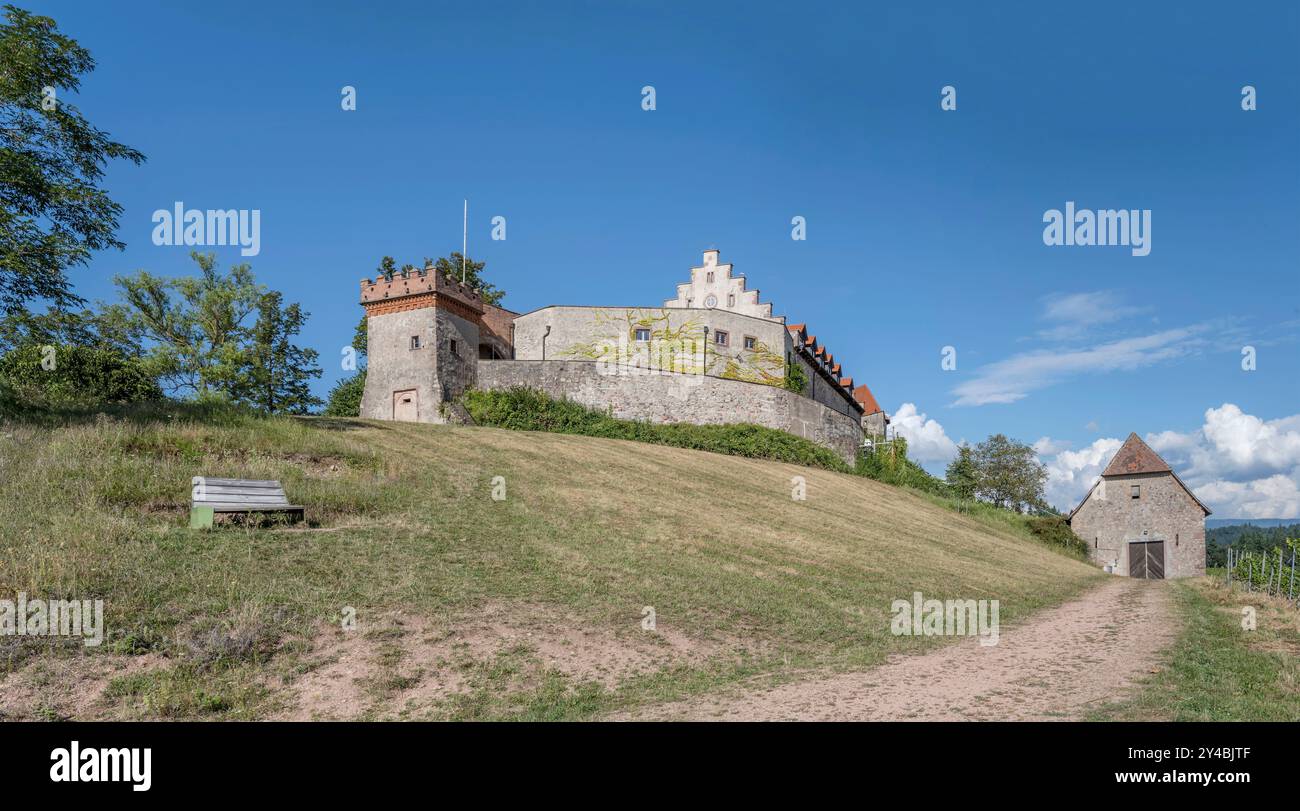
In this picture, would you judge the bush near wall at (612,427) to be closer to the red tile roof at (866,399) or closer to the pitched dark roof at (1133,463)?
the pitched dark roof at (1133,463)

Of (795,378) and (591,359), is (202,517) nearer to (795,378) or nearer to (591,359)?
(591,359)

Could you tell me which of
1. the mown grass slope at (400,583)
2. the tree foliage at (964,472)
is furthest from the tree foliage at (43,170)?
the tree foliage at (964,472)

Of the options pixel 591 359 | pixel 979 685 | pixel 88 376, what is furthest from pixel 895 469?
pixel 88 376

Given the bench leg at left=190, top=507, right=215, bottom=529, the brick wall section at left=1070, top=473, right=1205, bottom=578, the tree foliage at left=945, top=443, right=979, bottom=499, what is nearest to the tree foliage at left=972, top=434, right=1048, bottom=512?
the tree foliage at left=945, top=443, right=979, bottom=499

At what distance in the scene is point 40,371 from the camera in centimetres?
3959

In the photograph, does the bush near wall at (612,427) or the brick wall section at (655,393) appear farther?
the brick wall section at (655,393)

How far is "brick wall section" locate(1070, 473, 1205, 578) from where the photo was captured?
159ft

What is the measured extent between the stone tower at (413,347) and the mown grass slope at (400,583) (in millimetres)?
16471

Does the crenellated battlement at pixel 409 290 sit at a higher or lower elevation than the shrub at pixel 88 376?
higher

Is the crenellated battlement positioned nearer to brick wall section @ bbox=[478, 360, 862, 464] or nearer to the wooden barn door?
brick wall section @ bbox=[478, 360, 862, 464]

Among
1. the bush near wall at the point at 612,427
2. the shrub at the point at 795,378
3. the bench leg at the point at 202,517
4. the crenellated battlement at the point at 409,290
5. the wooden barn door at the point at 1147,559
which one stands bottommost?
the wooden barn door at the point at 1147,559

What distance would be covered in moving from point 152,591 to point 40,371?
3852 cm

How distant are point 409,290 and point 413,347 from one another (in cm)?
356

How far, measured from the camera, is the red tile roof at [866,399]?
275 ft
